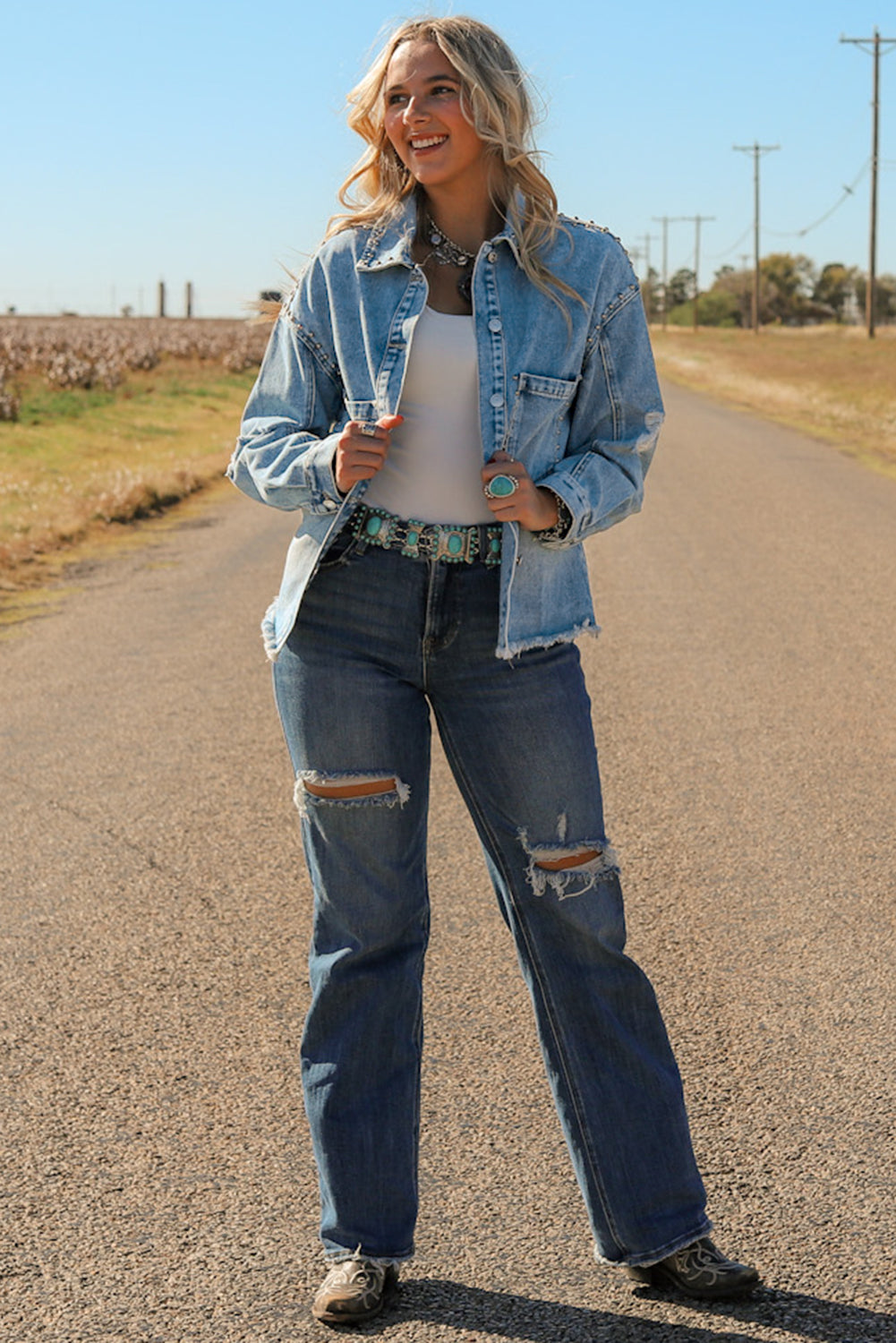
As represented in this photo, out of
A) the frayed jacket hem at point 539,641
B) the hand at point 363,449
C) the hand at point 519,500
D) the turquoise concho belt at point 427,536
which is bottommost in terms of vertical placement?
the frayed jacket hem at point 539,641

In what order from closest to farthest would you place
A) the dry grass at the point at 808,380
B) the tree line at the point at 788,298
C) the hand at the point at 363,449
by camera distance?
the hand at the point at 363,449
the dry grass at the point at 808,380
the tree line at the point at 788,298

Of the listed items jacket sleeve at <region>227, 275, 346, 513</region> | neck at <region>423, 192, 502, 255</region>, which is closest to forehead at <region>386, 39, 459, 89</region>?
neck at <region>423, 192, 502, 255</region>

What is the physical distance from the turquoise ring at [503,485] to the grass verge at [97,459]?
326 inches

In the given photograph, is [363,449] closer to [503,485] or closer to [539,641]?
[503,485]

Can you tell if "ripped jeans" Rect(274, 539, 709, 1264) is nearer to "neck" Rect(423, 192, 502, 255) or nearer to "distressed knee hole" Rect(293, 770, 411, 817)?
"distressed knee hole" Rect(293, 770, 411, 817)

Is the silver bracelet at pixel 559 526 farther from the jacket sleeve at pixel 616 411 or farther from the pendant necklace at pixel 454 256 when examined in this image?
the pendant necklace at pixel 454 256

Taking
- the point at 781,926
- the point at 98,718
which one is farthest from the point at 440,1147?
the point at 98,718

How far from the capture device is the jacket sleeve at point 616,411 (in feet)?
8.16

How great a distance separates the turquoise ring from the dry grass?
16.0 meters

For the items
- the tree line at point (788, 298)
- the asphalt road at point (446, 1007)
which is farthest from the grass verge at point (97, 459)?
the tree line at point (788, 298)

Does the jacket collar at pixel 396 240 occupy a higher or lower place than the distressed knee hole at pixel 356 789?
higher

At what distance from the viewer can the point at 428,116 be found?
246cm

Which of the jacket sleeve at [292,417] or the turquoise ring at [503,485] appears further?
the jacket sleeve at [292,417]

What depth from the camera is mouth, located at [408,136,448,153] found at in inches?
97.4
